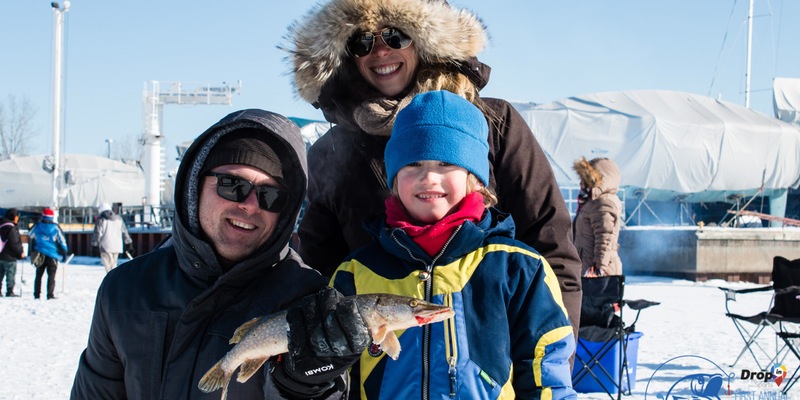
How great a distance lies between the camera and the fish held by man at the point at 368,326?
69.1 inches

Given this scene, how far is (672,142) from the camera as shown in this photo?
3162cm

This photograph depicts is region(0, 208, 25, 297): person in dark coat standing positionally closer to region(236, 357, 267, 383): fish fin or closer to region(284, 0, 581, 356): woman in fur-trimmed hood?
region(284, 0, 581, 356): woman in fur-trimmed hood

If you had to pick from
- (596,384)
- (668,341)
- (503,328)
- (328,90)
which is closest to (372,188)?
(328,90)

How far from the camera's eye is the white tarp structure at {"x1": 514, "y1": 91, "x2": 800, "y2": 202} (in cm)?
3130

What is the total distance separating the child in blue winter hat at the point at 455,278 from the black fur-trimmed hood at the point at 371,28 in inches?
16.1

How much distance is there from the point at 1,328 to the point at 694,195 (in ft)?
103

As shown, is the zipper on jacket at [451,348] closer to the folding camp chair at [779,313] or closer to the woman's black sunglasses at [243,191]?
the woman's black sunglasses at [243,191]

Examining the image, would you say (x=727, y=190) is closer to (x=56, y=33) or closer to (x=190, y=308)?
(x=56, y=33)

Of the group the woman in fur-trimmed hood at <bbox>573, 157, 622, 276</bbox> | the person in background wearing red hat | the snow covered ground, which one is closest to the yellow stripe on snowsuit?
the snow covered ground

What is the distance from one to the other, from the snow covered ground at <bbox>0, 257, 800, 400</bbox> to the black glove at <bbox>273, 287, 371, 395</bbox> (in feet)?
15.3

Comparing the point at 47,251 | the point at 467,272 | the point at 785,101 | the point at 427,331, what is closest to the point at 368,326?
the point at 427,331

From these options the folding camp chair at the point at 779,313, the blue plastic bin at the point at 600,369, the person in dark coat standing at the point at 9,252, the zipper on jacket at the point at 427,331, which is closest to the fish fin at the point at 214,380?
the zipper on jacket at the point at 427,331

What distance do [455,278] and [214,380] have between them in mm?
776

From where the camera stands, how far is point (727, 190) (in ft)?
109
